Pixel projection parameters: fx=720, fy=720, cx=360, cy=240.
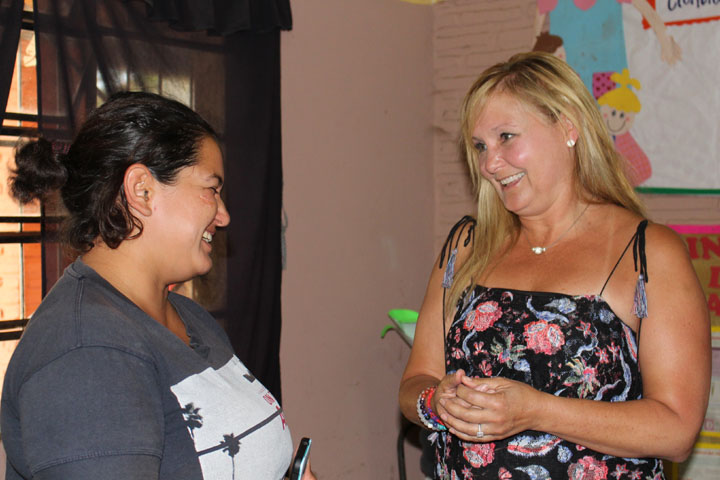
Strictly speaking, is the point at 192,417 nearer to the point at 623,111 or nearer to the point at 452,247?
the point at 452,247

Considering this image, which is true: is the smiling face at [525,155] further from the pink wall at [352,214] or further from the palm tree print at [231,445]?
the pink wall at [352,214]

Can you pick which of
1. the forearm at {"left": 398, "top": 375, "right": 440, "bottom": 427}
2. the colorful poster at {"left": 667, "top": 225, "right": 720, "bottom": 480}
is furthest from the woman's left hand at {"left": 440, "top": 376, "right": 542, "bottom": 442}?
the colorful poster at {"left": 667, "top": 225, "right": 720, "bottom": 480}

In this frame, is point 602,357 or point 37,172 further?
point 602,357

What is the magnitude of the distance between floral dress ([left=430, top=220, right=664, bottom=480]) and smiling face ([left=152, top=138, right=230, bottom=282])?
0.75 meters

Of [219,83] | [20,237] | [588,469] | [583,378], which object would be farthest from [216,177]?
[219,83]

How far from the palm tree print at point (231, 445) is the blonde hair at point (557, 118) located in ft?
2.77

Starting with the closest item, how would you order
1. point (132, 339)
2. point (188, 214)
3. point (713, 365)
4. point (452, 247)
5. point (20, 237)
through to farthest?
point (132, 339) < point (188, 214) < point (452, 247) < point (20, 237) < point (713, 365)

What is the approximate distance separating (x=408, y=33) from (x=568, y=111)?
250 cm

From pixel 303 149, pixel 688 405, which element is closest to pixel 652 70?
pixel 303 149

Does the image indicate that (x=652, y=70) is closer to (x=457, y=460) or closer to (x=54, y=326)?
(x=457, y=460)

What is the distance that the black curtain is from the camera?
2.38 metres

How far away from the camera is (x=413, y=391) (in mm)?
1844

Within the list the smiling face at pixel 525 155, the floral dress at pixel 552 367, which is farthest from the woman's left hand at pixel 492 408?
the smiling face at pixel 525 155

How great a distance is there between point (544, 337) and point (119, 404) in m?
1.03
